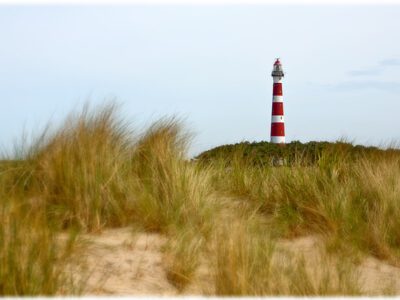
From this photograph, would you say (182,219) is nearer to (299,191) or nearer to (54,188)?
(54,188)

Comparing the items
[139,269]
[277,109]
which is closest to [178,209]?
[139,269]

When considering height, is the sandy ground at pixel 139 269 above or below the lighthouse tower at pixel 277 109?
below

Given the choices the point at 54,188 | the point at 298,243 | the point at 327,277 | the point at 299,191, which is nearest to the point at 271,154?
the point at 299,191

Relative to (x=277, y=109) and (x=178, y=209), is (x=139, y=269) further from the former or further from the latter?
(x=277, y=109)

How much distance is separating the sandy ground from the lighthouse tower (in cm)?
1447

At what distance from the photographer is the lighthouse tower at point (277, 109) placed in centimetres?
1953

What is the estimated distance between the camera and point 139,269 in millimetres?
4160

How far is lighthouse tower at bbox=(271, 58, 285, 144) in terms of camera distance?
1953cm

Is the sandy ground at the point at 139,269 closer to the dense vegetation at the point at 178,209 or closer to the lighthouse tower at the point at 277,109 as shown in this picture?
the dense vegetation at the point at 178,209

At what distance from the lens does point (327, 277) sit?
3533 millimetres

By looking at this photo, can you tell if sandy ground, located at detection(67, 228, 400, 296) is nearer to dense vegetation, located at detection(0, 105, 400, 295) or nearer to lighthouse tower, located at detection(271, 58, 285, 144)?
dense vegetation, located at detection(0, 105, 400, 295)

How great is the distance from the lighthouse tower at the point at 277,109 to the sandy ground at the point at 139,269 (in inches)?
570

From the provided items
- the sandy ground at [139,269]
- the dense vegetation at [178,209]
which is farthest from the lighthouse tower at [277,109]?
the sandy ground at [139,269]

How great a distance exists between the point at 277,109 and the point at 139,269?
16.0 m
